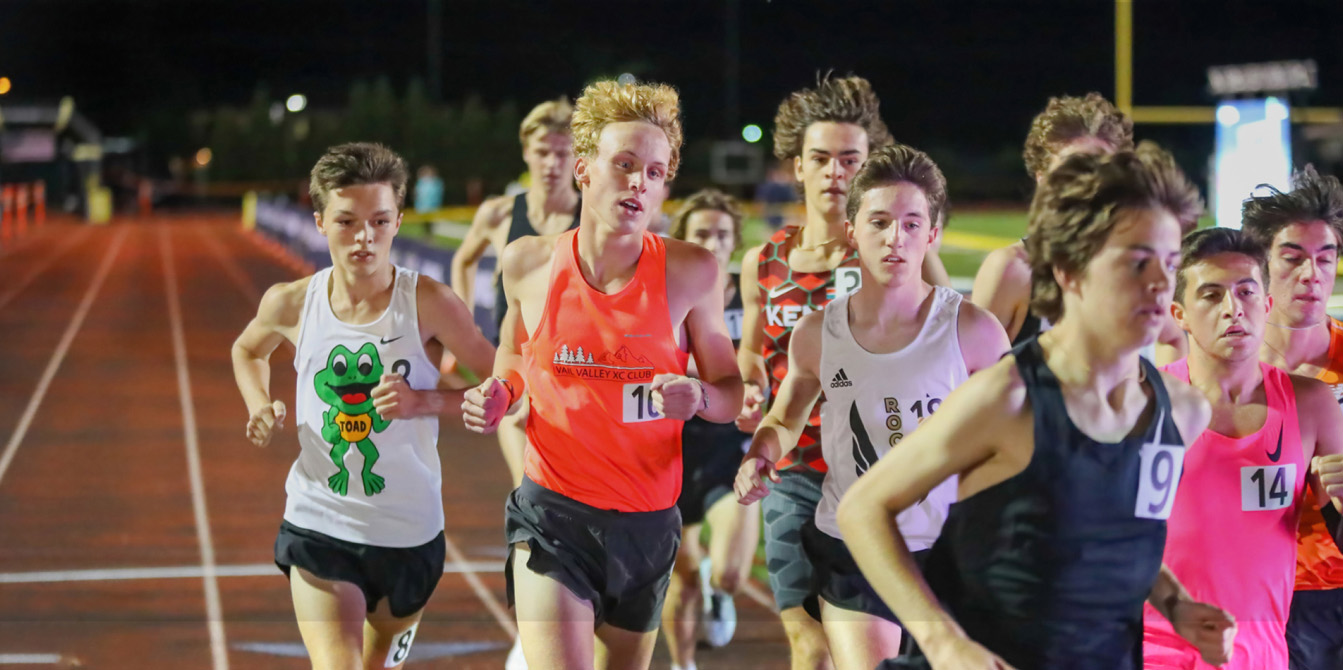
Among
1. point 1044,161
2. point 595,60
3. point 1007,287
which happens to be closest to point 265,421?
point 1007,287

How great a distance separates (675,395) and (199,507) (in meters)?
6.58

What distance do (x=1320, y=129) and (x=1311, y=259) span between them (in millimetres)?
37534

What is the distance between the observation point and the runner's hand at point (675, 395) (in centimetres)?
367

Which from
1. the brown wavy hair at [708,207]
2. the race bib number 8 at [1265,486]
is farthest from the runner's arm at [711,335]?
the brown wavy hair at [708,207]

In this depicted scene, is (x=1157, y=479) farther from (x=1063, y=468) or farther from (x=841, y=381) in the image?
(x=841, y=381)

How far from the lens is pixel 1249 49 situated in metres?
42.8

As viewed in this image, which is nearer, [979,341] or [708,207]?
[979,341]

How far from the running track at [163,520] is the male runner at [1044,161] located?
2.21 metres

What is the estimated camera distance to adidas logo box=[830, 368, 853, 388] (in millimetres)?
3941

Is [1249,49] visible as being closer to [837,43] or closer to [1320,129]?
[1320,129]

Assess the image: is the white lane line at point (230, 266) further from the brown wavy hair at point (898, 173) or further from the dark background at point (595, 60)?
the brown wavy hair at point (898, 173)

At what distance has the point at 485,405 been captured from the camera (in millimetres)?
3812

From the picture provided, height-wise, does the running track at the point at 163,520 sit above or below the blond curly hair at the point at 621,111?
below

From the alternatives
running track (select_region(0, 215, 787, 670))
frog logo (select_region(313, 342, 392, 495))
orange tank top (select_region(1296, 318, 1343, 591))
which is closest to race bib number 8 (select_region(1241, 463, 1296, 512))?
orange tank top (select_region(1296, 318, 1343, 591))
